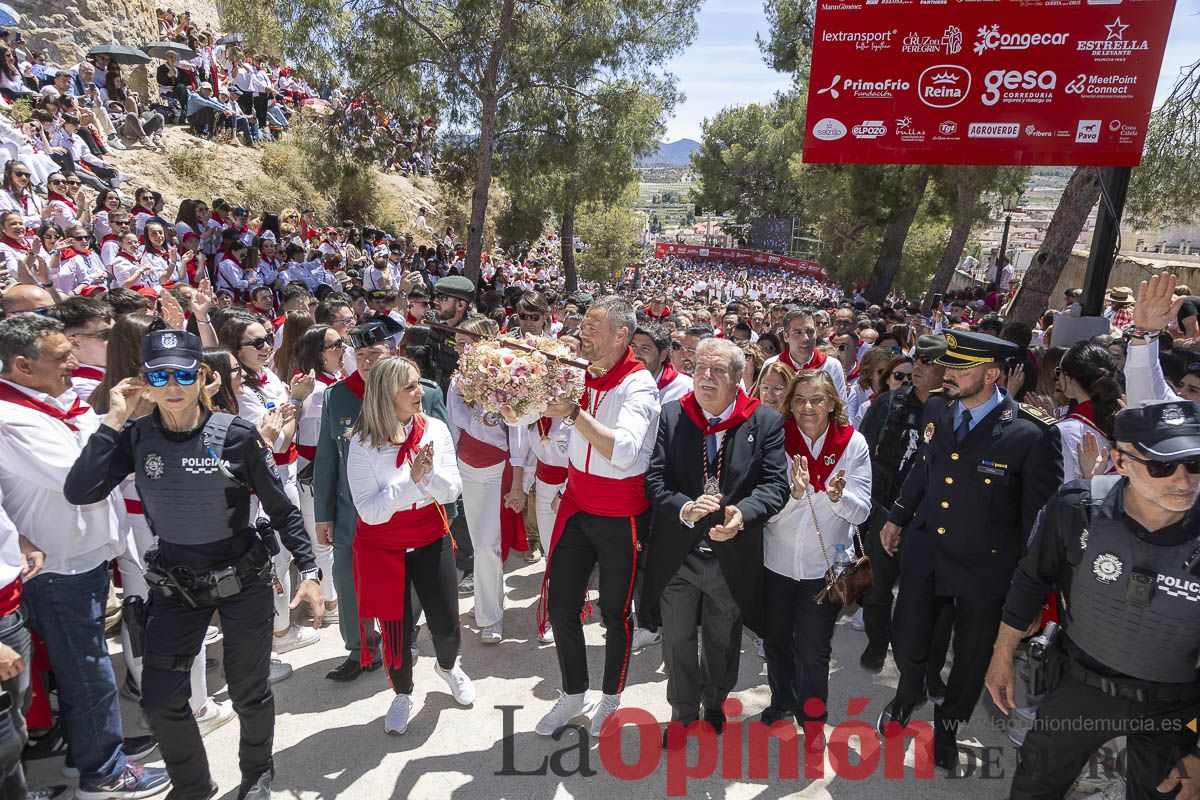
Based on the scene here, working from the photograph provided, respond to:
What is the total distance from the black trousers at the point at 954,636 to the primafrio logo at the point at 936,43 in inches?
304

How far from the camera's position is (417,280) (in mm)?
12078

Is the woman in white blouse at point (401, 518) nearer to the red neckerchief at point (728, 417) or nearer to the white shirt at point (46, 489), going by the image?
the white shirt at point (46, 489)

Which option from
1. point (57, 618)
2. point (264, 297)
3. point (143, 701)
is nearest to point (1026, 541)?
point (143, 701)

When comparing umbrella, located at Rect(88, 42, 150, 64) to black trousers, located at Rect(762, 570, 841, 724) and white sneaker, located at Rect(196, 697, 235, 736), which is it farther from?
black trousers, located at Rect(762, 570, 841, 724)

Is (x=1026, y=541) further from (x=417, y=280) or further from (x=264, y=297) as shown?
(x=417, y=280)

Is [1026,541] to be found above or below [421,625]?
above

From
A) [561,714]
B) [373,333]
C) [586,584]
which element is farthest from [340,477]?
[561,714]

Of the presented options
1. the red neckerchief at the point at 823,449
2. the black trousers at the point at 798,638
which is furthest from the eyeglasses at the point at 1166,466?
the black trousers at the point at 798,638

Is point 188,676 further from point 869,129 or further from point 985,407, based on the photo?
point 869,129

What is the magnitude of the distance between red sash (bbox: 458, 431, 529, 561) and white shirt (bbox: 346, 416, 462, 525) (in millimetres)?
1096

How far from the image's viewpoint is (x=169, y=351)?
116 inches

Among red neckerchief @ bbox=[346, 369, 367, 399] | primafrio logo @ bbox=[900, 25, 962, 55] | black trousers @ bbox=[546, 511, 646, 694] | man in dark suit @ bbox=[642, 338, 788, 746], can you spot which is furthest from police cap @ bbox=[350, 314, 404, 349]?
primafrio logo @ bbox=[900, 25, 962, 55]

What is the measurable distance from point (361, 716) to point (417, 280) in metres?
9.08

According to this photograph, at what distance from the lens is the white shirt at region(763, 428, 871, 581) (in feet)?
12.0
